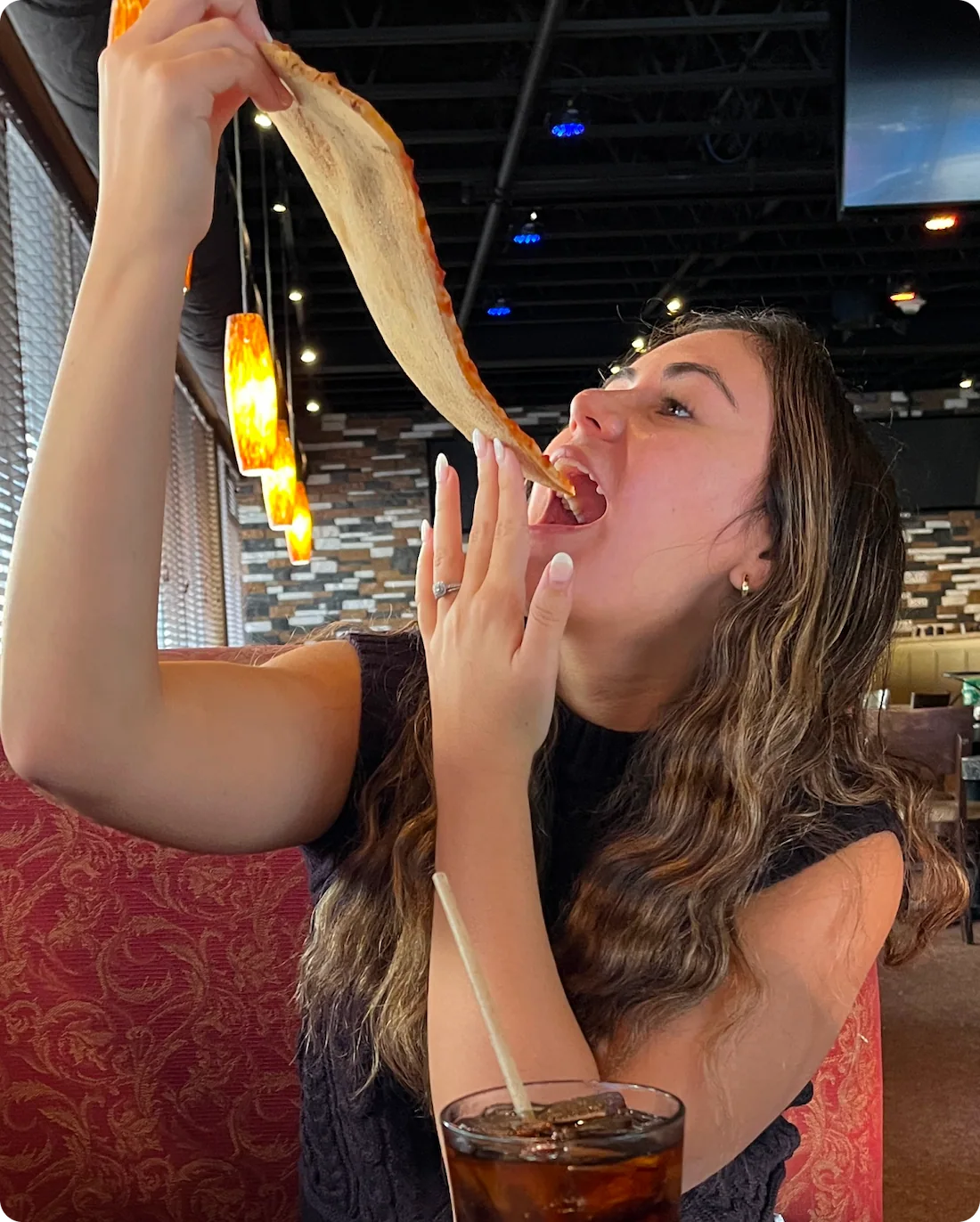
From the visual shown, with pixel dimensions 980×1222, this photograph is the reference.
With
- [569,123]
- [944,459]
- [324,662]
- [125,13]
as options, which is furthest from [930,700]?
Answer: [324,662]

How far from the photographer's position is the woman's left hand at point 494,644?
0.99 meters

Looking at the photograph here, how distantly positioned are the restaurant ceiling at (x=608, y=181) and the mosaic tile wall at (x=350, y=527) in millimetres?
1801

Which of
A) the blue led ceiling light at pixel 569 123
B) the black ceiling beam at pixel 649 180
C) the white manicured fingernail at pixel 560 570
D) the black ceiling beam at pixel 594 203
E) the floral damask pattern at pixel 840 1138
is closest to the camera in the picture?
the white manicured fingernail at pixel 560 570

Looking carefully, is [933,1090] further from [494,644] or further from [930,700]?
[930,700]

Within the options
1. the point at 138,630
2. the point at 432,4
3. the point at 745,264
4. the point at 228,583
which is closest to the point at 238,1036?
the point at 138,630

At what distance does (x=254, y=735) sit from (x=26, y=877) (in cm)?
76

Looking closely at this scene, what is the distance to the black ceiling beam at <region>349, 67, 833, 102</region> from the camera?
198 inches

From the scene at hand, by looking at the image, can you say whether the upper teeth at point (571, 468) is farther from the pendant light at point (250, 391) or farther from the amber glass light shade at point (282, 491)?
the amber glass light shade at point (282, 491)

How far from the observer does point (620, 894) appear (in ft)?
3.87

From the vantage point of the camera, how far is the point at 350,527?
11031 millimetres

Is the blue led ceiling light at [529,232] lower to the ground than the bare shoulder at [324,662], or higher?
higher

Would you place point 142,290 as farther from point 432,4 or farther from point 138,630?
point 432,4

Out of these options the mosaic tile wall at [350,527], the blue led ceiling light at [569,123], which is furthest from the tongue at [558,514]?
the mosaic tile wall at [350,527]

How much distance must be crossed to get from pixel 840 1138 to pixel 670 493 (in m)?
0.93
